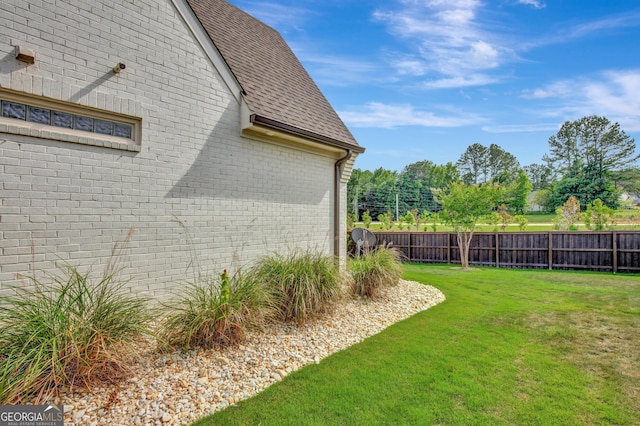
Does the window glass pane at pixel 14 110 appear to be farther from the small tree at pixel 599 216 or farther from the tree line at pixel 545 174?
the tree line at pixel 545 174

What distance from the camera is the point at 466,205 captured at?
13094 millimetres

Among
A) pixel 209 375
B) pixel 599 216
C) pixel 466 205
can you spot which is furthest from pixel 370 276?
pixel 599 216

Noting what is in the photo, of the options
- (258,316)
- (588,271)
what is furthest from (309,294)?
(588,271)

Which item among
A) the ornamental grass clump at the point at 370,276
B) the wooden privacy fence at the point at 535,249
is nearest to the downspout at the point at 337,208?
the ornamental grass clump at the point at 370,276

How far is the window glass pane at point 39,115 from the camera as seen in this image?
3738mm

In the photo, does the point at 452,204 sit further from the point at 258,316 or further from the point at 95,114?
the point at 95,114

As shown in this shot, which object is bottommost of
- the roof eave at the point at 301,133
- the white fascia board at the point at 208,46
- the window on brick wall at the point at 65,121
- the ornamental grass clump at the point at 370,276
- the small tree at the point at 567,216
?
the ornamental grass clump at the point at 370,276

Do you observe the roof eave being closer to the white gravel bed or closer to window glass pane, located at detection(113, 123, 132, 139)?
window glass pane, located at detection(113, 123, 132, 139)

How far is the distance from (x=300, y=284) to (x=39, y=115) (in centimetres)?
404

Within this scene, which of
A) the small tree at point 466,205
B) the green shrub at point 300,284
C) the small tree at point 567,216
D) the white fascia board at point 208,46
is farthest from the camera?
the small tree at point 567,216

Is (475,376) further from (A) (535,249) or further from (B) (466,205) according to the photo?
(A) (535,249)

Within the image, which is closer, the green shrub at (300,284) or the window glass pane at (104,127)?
the window glass pane at (104,127)

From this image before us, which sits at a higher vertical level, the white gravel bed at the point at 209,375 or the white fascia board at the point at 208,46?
the white fascia board at the point at 208,46

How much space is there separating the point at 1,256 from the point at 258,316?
297cm
